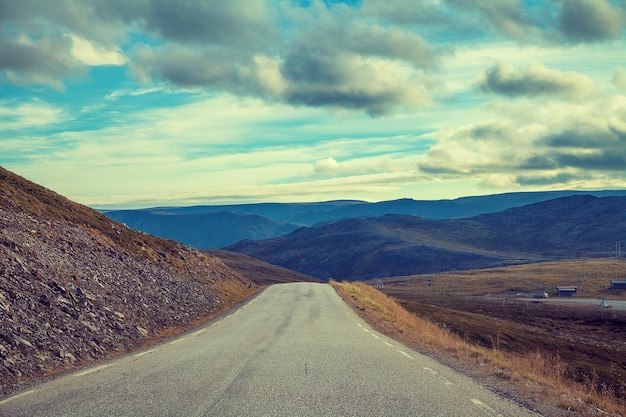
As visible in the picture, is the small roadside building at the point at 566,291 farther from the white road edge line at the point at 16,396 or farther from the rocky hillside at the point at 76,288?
the white road edge line at the point at 16,396

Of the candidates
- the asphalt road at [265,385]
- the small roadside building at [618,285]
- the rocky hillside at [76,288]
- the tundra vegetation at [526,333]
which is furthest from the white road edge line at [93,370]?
the small roadside building at [618,285]

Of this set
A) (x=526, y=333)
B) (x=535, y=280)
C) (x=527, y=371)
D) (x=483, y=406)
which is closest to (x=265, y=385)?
(x=483, y=406)

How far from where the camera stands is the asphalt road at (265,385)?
8.17m

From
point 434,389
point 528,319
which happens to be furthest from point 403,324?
point 528,319

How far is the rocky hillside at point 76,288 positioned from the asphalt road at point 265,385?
1.72m

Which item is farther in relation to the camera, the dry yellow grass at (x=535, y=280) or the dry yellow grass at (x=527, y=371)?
the dry yellow grass at (x=535, y=280)

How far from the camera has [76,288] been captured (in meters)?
19.6

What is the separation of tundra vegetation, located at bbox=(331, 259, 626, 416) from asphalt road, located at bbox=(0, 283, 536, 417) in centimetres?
140

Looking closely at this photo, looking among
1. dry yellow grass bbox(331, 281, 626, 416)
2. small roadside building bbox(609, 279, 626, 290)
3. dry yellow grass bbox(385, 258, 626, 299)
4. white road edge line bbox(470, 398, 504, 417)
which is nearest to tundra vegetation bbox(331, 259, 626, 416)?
dry yellow grass bbox(331, 281, 626, 416)

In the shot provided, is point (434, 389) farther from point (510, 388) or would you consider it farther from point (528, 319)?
point (528, 319)

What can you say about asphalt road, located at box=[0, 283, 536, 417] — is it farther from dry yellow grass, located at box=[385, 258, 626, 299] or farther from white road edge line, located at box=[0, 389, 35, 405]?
dry yellow grass, located at box=[385, 258, 626, 299]

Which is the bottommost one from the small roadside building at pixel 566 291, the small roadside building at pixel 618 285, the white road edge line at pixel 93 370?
the small roadside building at pixel 566 291

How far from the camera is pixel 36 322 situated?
49.2 feet

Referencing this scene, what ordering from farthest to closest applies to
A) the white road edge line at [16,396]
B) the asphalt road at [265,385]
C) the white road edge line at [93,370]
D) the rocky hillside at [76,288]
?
the rocky hillside at [76,288], the white road edge line at [93,370], the white road edge line at [16,396], the asphalt road at [265,385]
